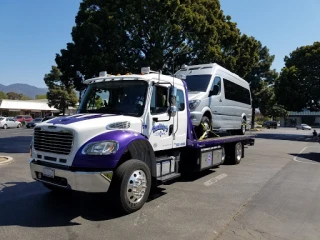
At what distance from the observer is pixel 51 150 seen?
5.34 meters

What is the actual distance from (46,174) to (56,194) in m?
1.51

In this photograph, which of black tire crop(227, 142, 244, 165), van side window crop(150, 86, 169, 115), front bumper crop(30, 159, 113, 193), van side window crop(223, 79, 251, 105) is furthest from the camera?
van side window crop(223, 79, 251, 105)

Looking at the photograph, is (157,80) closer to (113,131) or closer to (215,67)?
(113,131)

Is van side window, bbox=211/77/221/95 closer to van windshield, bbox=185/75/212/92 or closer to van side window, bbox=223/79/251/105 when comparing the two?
van windshield, bbox=185/75/212/92

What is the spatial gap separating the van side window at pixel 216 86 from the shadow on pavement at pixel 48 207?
4307 millimetres

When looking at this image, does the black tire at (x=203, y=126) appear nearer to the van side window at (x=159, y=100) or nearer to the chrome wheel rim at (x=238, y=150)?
the chrome wheel rim at (x=238, y=150)

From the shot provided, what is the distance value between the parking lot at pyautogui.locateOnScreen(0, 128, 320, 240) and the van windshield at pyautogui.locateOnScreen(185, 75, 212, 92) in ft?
9.67

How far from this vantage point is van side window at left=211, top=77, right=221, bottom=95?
33.0 feet

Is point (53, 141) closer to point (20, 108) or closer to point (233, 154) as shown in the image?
point (233, 154)

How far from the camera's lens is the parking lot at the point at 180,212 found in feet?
15.3

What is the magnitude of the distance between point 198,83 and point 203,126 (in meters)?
1.56

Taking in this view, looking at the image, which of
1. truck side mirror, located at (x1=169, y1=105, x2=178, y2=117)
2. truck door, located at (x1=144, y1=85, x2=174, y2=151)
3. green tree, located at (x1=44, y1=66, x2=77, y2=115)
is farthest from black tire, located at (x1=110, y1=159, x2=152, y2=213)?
green tree, located at (x1=44, y1=66, x2=77, y2=115)

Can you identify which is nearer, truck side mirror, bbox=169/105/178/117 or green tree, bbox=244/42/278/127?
truck side mirror, bbox=169/105/178/117

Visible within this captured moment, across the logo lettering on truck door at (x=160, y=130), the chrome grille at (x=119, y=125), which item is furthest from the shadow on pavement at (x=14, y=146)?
the chrome grille at (x=119, y=125)
